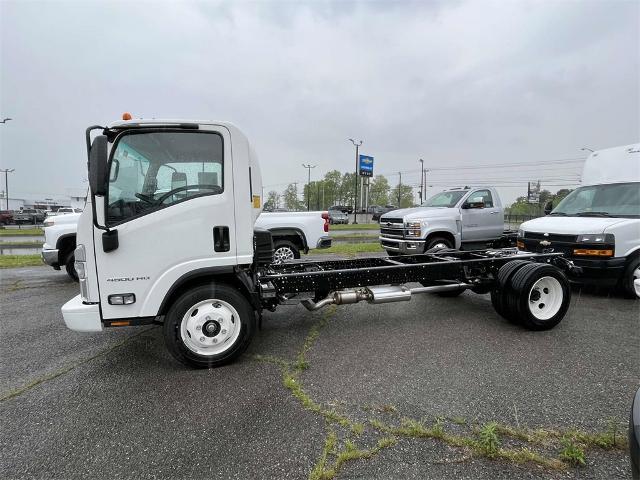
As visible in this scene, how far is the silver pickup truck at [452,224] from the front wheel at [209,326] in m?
6.03

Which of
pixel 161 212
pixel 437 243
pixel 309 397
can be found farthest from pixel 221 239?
pixel 437 243

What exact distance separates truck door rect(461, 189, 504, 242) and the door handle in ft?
24.1

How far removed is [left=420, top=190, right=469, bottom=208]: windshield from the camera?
9.78 meters

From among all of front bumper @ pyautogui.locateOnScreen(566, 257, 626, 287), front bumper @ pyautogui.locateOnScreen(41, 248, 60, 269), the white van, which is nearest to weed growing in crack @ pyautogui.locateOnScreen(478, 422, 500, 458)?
the white van

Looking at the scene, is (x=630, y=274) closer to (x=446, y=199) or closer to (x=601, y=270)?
(x=601, y=270)

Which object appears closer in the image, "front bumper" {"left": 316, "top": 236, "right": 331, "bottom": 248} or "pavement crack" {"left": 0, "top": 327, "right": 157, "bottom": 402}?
"pavement crack" {"left": 0, "top": 327, "right": 157, "bottom": 402}

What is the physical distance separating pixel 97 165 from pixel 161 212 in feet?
2.22

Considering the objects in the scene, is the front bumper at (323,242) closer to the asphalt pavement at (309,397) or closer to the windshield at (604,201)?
the asphalt pavement at (309,397)

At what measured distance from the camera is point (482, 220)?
31.7 ft

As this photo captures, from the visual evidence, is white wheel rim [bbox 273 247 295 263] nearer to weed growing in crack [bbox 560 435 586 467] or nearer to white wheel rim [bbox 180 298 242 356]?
white wheel rim [bbox 180 298 242 356]

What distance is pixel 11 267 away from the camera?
10.3 meters

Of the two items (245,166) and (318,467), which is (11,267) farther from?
(318,467)

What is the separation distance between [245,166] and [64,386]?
276 cm

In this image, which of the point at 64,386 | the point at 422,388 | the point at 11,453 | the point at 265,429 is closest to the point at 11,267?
the point at 64,386
